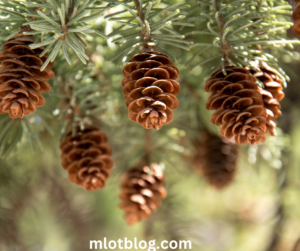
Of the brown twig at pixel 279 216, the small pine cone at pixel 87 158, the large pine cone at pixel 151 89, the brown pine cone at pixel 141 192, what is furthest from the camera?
the brown twig at pixel 279 216

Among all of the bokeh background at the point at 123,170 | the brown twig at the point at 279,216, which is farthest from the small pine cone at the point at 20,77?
the brown twig at the point at 279,216

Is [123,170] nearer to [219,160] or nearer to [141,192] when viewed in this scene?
Result: [141,192]

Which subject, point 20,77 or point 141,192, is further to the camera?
point 141,192

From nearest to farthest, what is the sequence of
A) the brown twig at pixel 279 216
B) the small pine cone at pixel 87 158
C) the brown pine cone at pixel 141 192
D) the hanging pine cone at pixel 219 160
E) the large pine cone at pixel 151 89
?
the large pine cone at pixel 151 89 < the small pine cone at pixel 87 158 < the brown pine cone at pixel 141 192 < the hanging pine cone at pixel 219 160 < the brown twig at pixel 279 216

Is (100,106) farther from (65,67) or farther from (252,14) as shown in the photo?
(252,14)

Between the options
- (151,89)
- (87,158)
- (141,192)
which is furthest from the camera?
(141,192)

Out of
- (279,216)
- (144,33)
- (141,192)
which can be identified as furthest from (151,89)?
(279,216)

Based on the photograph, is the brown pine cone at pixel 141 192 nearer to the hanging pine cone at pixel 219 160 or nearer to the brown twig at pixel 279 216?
the hanging pine cone at pixel 219 160

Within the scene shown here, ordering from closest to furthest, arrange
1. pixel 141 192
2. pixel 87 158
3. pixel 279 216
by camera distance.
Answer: pixel 87 158 → pixel 141 192 → pixel 279 216
